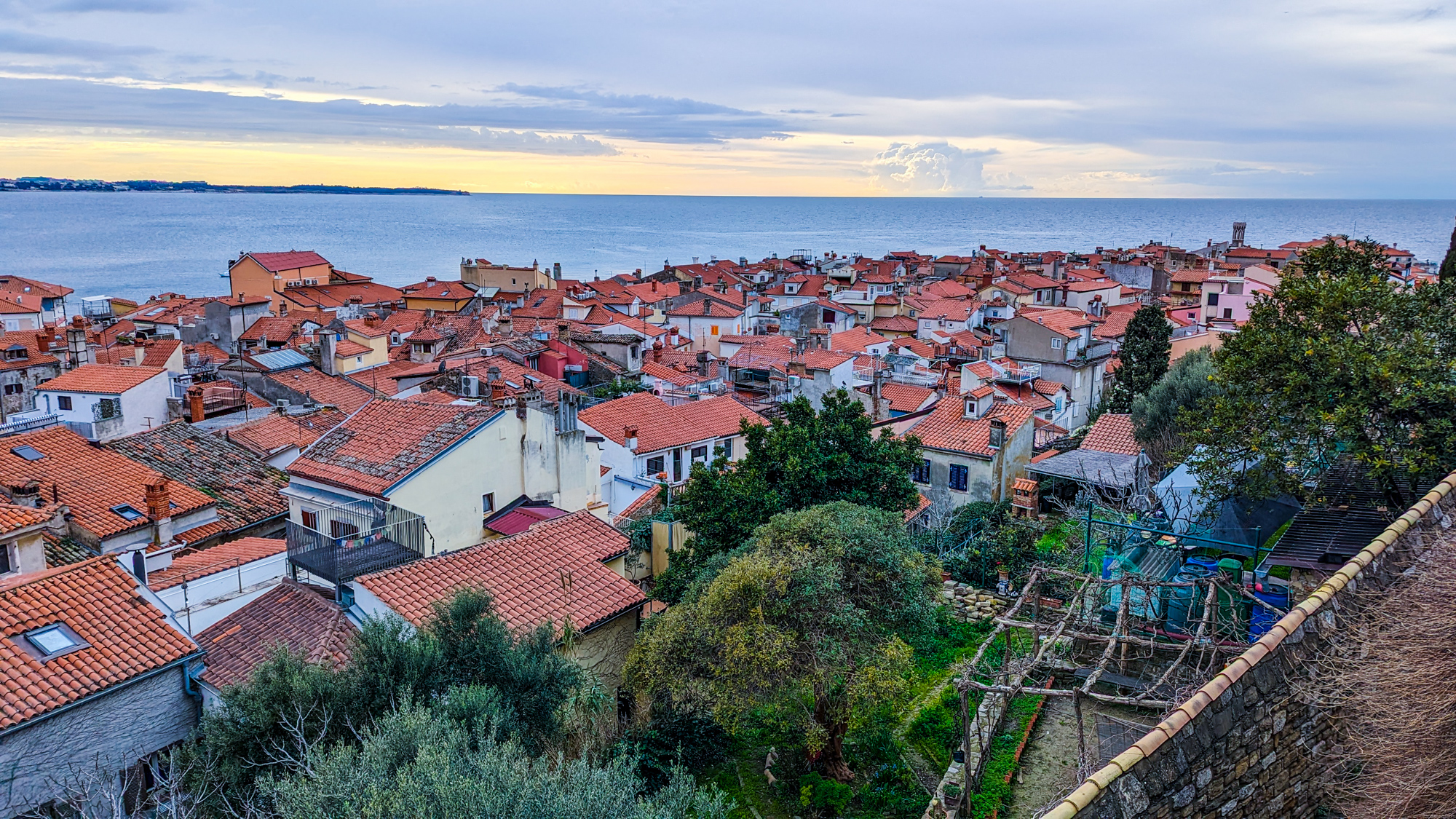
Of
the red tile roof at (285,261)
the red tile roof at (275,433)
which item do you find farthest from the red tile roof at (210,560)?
the red tile roof at (285,261)

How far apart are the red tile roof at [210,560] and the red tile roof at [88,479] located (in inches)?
63.3

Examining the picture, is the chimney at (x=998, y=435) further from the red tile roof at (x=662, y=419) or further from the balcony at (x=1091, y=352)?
the balcony at (x=1091, y=352)

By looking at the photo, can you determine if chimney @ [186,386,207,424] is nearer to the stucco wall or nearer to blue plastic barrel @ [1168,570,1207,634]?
the stucco wall

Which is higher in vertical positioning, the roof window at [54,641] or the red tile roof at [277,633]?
the roof window at [54,641]

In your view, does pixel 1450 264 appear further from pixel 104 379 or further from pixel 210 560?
pixel 104 379

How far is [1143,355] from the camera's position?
36.2m

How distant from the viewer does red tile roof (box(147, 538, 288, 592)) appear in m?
14.3

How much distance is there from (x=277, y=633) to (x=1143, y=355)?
32.6 m

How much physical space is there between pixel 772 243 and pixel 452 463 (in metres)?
180

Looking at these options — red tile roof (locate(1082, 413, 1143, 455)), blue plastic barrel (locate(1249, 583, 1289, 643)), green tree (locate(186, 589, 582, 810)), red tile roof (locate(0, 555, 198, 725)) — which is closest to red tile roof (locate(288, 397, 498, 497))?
red tile roof (locate(0, 555, 198, 725))

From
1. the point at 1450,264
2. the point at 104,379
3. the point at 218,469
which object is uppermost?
the point at 1450,264

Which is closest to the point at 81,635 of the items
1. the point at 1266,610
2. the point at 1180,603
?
the point at 1180,603

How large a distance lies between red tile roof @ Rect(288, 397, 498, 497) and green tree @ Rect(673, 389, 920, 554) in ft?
16.8

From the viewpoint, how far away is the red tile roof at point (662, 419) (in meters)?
26.6
